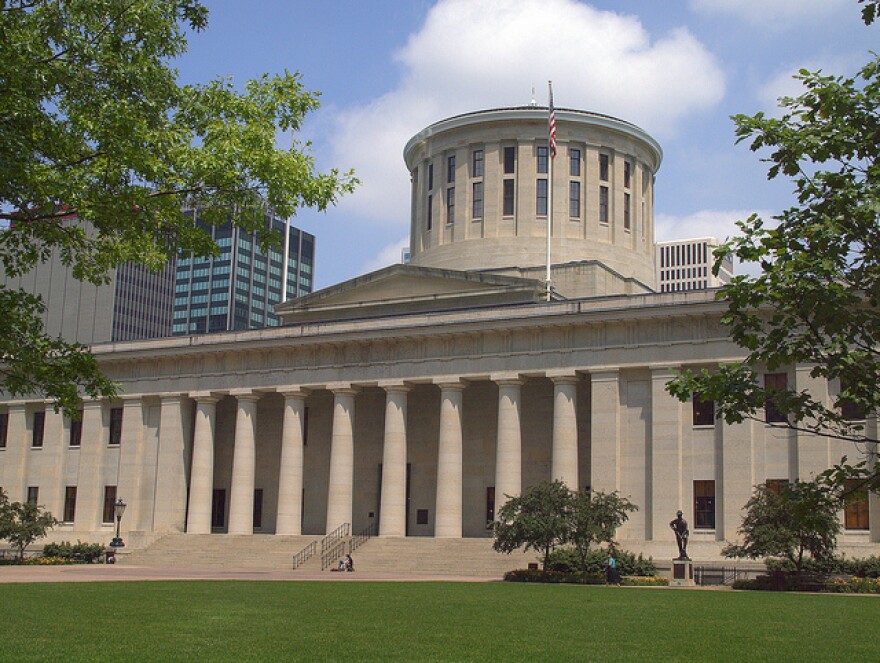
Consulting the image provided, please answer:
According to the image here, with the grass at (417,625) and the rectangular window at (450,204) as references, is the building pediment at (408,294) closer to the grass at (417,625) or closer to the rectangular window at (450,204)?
the rectangular window at (450,204)

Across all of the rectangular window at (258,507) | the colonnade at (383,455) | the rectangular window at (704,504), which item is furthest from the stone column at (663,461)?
the rectangular window at (258,507)

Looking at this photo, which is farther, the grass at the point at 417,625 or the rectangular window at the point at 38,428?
the rectangular window at the point at 38,428

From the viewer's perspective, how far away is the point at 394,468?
60812 millimetres

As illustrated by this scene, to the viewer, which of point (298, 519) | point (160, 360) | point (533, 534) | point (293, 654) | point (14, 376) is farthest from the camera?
point (160, 360)

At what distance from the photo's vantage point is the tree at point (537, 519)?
46344 millimetres

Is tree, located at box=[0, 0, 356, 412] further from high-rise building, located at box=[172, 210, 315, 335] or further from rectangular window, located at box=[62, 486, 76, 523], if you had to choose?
high-rise building, located at box=[172, 210, 315, 335]

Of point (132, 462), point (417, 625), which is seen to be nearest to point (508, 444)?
point (132, 462)

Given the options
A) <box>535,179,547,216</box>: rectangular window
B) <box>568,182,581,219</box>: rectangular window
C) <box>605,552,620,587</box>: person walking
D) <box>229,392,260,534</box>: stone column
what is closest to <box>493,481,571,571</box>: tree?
<box>605,552,620,587</box>: person walking

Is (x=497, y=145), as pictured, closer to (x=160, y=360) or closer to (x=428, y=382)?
(x=428, y=382)

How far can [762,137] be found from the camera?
15.0m

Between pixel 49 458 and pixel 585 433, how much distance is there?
37.2 meters

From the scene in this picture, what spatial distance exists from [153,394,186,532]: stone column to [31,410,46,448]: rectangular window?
36.0ft

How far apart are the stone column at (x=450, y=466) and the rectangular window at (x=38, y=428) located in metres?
31.1

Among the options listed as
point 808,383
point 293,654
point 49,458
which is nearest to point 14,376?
point 293,654
